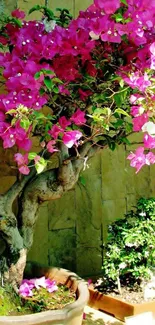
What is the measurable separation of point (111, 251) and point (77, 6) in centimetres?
142

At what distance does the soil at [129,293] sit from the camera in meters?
3.31

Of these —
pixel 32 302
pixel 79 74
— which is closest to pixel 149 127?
pixel 79 74

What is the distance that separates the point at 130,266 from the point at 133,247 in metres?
0.10

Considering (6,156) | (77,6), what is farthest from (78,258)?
(77,6)

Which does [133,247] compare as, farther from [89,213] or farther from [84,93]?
[84,93]

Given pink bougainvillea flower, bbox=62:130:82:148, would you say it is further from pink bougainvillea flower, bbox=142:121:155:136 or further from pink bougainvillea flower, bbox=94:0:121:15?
pink bougainvillea flower, bbox=94:0:121:15

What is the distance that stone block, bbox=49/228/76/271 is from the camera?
371 centimetres

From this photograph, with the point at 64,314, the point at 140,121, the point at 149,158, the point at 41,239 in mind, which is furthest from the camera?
the point at 41,239

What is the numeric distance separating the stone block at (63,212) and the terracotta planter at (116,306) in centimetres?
44

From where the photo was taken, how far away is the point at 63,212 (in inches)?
147

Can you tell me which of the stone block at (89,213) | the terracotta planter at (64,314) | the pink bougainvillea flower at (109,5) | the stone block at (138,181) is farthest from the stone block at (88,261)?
the pink bougainvillea flower at (109,5)

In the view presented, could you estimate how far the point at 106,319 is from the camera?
333 cm

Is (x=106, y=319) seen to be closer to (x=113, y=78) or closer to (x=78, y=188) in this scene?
(x=78, y=188)

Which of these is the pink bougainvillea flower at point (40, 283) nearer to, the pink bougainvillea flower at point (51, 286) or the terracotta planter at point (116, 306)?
the pink bougainvillea flower at point (51, 286)
